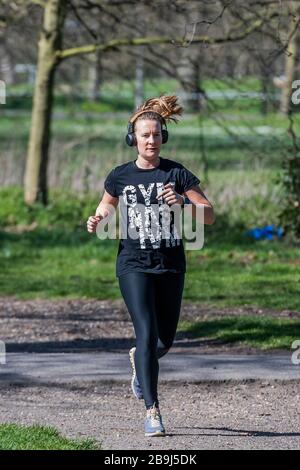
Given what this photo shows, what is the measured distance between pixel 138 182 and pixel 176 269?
509 millimetres

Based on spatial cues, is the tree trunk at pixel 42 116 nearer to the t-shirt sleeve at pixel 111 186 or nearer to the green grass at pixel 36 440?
the t-shirt sleeve at pixel 111 186

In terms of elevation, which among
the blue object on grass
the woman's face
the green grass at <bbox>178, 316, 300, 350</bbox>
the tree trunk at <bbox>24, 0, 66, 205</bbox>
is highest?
the tree trunk at <bbox>24, 0, 66, 205</bbox>

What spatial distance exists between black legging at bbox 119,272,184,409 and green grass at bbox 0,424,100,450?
45 cm

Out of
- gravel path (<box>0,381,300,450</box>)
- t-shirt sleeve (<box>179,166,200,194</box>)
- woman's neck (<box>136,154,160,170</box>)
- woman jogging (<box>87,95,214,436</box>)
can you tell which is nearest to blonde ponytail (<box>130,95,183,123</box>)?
woman jogging (<box>87,95,214,436</box>)

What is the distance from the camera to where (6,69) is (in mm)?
26781

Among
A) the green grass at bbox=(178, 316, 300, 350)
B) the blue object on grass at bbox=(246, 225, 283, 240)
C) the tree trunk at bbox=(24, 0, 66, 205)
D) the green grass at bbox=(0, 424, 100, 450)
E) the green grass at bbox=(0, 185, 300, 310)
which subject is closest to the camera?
the green grass at bbox=(0, 424, 100, 450)

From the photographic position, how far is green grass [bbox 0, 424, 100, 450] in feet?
18.9

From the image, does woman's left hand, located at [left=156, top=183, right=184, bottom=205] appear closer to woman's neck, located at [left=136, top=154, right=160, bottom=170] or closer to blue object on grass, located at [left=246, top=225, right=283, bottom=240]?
woman's neck, located at [left=136, top=154, right=160, bottom=170]

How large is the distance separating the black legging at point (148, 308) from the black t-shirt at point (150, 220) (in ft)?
0.19

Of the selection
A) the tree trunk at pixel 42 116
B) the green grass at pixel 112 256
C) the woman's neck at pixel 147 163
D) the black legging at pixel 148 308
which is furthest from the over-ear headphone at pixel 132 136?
the tree trunk at pixel 42 116

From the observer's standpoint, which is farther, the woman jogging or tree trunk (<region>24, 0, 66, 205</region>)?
tree trunk (<region>24, 0, 66, 205</region>)

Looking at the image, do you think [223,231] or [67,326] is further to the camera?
[223,231]

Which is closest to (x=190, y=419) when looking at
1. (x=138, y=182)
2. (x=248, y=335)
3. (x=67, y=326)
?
(x=138, y=182)
